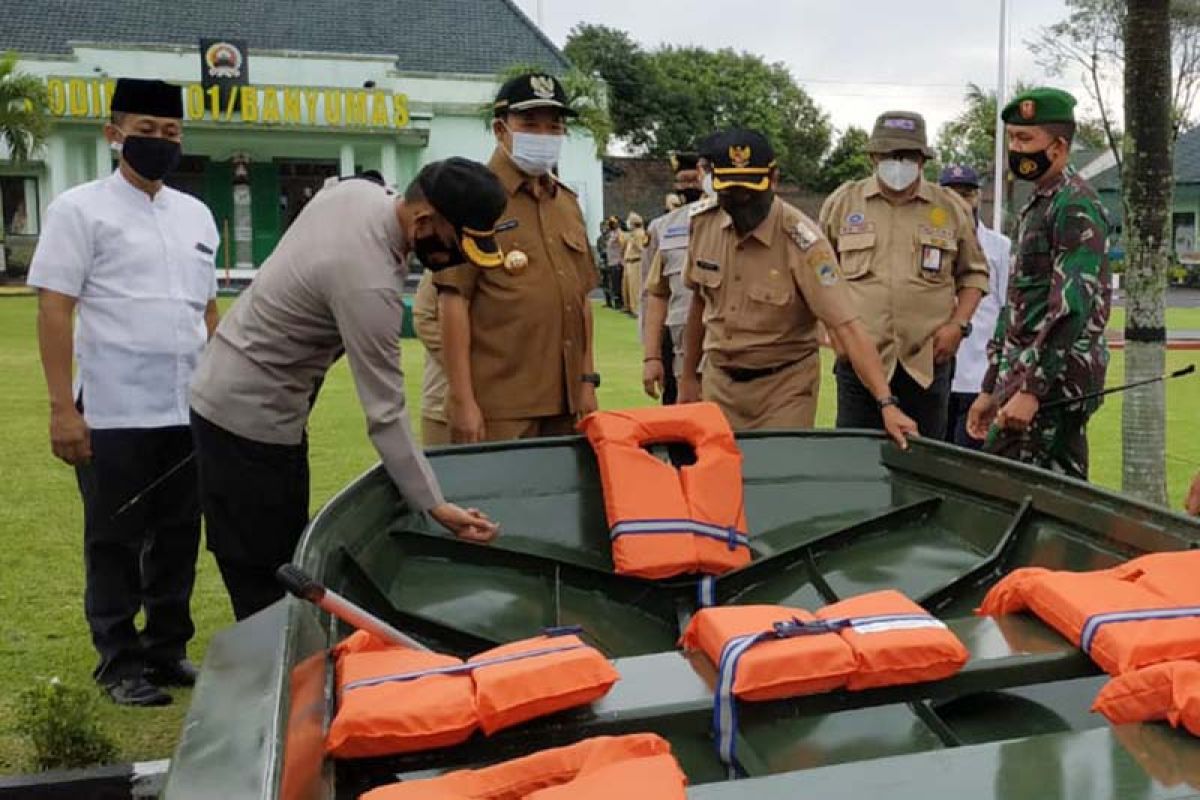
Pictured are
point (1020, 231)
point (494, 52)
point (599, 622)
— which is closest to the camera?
point (599, 622)

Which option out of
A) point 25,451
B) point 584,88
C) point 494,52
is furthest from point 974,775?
point 494,52

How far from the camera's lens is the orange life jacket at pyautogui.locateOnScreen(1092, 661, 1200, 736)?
1.90m

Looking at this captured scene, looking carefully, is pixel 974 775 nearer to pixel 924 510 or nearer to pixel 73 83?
pixel 924 510

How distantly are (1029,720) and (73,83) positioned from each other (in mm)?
28421

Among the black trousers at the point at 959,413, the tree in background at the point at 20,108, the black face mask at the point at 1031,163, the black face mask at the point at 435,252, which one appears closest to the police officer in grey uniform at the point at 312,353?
the black face mask at the point at 435,252

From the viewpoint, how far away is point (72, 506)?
636 centimetres

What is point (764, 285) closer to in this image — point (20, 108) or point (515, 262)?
point (515, 262)

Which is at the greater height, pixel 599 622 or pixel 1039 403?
pixel 1039 403

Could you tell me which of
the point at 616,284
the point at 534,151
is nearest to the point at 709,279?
the point at 534,151

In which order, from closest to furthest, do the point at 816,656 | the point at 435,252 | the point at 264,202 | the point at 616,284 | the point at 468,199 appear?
the point at 816,656
the point at 468,199
the point at 435,252
the point at 616,284
the point at 264,202

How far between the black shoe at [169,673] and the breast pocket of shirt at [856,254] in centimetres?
289

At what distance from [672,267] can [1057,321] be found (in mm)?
2147

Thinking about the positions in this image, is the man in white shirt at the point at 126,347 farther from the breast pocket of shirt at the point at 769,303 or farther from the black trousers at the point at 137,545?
the breast pocket of shirt at the point at 769,303

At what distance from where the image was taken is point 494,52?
105 ft
